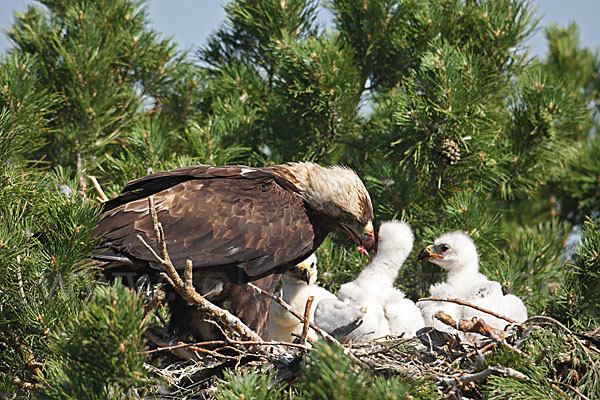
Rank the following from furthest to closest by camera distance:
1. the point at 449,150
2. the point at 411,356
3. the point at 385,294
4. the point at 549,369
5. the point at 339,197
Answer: the point at 449,150
the point at 385,294
the point at 339,197
the point at 411,356
the point at 549,369

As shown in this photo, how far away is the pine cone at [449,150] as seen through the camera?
14.8ft

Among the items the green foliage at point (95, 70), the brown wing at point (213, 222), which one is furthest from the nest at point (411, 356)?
the green foliage at point (95, 70)

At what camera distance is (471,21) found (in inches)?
204

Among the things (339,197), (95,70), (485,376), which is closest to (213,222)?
(339,197)

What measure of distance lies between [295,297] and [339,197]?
88cm

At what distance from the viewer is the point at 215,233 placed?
3510 millimetres

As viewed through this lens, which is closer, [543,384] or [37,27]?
[543,384]

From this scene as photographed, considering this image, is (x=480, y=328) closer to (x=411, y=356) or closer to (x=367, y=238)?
(x=411, y=356)

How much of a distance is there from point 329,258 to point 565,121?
6.76 ft

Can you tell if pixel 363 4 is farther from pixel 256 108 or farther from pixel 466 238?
pixel 466 238

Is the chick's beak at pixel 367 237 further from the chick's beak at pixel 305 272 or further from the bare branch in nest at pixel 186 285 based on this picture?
the bare branch in nest at pixel 186 285

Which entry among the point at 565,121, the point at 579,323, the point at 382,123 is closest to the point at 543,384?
the point at 579,323

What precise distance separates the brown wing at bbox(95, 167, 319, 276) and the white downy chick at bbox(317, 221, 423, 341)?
572 millimetres

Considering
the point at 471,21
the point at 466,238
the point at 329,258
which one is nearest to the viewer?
the point at 466,238
